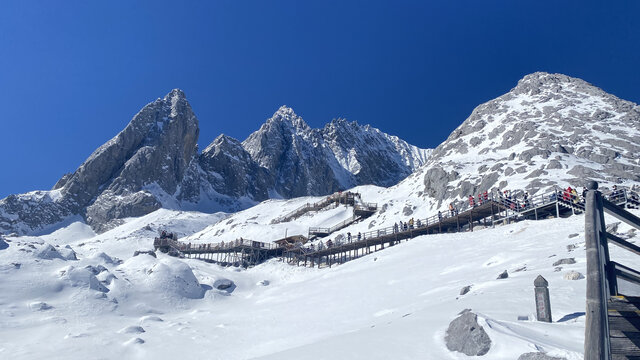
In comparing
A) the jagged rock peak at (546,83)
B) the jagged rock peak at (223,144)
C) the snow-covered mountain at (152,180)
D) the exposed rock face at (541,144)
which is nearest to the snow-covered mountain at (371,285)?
the exposed rock face at (541,144)

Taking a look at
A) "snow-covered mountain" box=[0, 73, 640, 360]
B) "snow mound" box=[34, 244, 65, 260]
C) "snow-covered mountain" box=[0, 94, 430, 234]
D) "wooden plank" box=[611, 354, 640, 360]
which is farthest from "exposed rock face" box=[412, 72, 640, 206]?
"snow-covered mountain" box=[0, 94, 430, 234]

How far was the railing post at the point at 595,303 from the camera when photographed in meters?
4.69

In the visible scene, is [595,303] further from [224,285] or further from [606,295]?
[224,285]

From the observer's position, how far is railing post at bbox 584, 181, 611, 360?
4.69 metres

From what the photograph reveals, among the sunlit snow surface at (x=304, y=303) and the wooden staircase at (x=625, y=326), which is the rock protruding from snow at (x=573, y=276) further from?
the wooden staircase at (x=625, y=326)

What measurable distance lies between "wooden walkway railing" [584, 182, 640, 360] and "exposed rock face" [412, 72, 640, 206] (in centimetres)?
4922

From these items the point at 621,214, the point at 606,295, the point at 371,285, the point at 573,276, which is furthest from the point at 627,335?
the point at 371,285

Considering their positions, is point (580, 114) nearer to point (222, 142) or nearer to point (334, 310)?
point (334, 310)

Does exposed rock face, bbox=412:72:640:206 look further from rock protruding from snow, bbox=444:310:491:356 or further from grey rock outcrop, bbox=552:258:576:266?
rock protruding from snow, bbox=444:310:491:356

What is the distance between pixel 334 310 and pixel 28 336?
18240 millimetres

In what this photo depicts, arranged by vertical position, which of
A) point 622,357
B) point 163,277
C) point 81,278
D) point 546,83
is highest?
point 546,83

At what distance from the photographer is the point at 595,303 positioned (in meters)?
4.77

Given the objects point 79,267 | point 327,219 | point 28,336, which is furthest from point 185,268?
point 327,219

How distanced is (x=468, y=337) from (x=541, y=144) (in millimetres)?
65512
